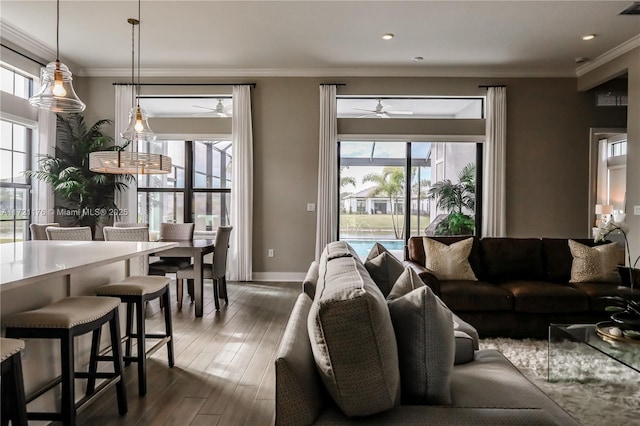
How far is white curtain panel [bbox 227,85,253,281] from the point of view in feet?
19.8

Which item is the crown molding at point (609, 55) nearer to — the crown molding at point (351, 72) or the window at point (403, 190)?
the crown molding at point (351, 72)

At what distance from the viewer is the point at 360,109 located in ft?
20.4

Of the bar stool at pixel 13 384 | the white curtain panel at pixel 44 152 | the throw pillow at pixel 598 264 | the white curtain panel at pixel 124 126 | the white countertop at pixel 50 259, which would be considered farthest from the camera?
the white curtain panel at pixel 124 126

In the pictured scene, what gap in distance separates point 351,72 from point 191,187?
10.3 feet

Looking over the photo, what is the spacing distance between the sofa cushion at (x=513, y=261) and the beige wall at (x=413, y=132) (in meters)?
2.21

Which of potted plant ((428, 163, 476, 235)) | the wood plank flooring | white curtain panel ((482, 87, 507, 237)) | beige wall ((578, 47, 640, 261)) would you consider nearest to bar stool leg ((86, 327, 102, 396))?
the wood plank flooring

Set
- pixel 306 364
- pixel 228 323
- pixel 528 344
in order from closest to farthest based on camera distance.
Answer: pixel 306 364, pixel 528 344, pixel 228 323

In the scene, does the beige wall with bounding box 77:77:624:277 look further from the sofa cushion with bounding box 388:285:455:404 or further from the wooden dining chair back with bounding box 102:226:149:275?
the sofa cushion with bounding box 388:285:455:404

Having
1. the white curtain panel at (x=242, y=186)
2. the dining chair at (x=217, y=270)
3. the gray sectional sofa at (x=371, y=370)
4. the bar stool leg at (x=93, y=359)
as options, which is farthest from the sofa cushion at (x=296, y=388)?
the white curtain panel at (x=242, y=186)

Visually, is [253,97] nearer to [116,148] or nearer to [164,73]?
[164,73]

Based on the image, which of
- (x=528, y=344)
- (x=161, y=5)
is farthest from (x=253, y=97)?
(x=528, y=344)

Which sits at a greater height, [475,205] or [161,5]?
[161,5]

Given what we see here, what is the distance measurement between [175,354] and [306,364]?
7.74ft

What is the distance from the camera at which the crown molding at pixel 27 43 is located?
4.71 m
